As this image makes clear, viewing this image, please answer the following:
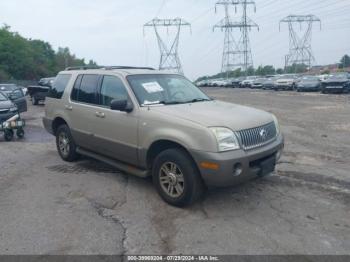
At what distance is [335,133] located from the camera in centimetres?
1059

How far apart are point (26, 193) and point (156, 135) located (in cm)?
223

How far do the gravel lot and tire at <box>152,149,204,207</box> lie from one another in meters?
0.17

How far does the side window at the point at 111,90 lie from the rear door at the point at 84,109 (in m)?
0.19

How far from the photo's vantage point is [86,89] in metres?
6.68

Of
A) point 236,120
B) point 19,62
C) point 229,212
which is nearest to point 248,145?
point 236,120

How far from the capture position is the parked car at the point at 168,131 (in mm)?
4598

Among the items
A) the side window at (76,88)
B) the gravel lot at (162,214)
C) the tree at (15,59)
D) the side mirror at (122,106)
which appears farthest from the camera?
the tree at (15,59)

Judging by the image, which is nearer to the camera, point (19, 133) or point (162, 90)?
point (162, 90)

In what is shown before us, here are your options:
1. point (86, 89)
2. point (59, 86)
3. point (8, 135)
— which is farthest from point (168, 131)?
point (8, 135)

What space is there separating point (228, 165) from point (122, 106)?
1.83 m

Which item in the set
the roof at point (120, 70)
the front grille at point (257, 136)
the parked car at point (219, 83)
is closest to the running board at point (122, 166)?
the roof at point (120, 70)

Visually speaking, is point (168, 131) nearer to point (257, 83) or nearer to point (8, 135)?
point (8, 135)

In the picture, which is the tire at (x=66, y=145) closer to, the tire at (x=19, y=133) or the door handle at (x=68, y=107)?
the door handle at (x=68, y=107)

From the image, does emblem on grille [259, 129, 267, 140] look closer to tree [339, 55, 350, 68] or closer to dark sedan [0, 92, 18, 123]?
dark sedan [0, 92, 18, 123]
